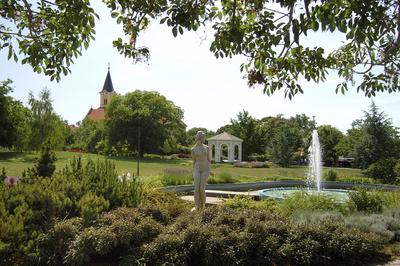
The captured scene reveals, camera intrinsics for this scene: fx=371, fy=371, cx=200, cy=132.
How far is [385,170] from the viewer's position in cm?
2359

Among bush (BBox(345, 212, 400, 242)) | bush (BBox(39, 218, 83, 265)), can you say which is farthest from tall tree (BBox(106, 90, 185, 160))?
bush (BBox(39, 218, 83, 265))

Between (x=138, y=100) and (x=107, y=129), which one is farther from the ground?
(x=138, y=100)

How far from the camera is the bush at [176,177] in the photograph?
17578 mm

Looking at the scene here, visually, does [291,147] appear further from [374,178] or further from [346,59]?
[346,59]

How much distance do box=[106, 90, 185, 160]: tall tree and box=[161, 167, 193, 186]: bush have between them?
27006 millimetres

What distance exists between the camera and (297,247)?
19.2 ft

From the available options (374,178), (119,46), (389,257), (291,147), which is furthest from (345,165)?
(119,46)

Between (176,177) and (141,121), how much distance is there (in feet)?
99.4

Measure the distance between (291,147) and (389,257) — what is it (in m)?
33.8

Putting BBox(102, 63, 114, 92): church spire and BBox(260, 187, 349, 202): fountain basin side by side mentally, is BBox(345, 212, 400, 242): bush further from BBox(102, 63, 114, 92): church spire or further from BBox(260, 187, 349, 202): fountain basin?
BBox(102, 63, 114, 92): church spire

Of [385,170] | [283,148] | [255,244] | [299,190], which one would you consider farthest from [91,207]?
[283,148]

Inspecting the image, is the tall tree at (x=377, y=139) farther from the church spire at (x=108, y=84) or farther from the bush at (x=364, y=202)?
the church spire at (x=108, y=84)

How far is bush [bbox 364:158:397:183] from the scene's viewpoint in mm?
23109

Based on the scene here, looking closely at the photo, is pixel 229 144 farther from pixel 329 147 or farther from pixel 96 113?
pixel 96 113
